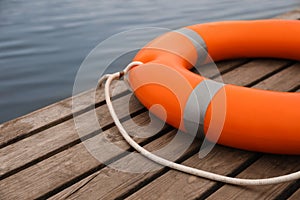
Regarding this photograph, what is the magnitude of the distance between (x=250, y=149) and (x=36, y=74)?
1.53 meters

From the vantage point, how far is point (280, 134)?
132cm

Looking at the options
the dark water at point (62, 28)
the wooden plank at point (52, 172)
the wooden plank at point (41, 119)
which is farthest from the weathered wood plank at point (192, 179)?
the dark water at point (62, 28)

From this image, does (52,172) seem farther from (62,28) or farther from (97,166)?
(62,28)

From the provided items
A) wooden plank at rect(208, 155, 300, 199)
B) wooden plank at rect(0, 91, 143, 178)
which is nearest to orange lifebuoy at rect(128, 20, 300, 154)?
wooden plank at rect(208, 155, 300, 199)

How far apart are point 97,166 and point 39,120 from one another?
351 millimetres

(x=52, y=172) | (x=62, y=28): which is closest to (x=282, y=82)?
(x=52, y=172)

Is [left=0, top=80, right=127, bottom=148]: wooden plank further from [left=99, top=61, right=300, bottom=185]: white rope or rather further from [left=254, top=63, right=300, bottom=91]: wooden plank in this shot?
[left=254, top=63, right=300, bottom=91]: wooden plank

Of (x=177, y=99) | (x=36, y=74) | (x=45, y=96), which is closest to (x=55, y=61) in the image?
(x=36, y=74)

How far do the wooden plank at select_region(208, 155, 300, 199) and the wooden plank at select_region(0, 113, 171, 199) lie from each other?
0.30 meters

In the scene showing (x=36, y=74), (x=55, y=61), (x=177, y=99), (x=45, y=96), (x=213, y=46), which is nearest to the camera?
(x=177, y=99)

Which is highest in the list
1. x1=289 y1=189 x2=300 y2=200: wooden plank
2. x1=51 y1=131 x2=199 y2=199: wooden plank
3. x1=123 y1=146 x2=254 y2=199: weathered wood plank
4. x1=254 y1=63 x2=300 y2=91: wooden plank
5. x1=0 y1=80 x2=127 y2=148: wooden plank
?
x1=0 y1=80 x2=127 y2=148: wooden plank

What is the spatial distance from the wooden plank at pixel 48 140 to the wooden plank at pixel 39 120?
0.09ft

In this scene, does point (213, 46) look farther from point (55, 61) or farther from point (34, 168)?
point (55, 61)

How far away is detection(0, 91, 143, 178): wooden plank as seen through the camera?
1.39 metres
